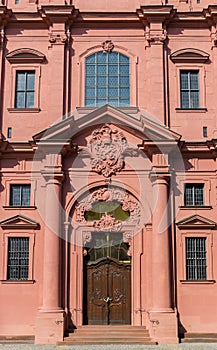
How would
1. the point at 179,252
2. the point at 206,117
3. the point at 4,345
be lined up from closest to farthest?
the point at 4,345, the point at 179,252, the point at 206,117

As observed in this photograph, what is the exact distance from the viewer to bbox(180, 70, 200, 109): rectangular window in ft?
71.7

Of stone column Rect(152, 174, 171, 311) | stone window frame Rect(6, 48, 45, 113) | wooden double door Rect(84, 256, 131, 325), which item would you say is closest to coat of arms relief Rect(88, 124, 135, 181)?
stone column Rect(152, 174, 171, 311)

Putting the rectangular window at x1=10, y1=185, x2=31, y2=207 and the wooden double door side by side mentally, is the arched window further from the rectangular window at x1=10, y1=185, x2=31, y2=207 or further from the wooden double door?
the wooden double door

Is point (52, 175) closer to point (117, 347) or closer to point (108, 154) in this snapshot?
point (108, 154)

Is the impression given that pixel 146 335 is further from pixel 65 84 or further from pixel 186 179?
pixel 65 84

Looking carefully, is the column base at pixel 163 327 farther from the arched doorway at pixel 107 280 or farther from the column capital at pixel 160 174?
the column capital at pixel 160 174

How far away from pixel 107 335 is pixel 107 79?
9.82m

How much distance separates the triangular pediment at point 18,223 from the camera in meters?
20.4

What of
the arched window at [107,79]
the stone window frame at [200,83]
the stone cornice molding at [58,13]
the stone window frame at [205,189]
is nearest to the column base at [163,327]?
the stone window frame at [205,189]

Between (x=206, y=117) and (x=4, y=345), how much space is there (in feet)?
36.8

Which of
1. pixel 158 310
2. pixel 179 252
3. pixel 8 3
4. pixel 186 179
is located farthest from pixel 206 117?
pixel 8 3

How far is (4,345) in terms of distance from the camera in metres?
18.9

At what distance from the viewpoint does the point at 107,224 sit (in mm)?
20625

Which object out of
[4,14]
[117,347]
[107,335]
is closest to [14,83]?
[4,14]
